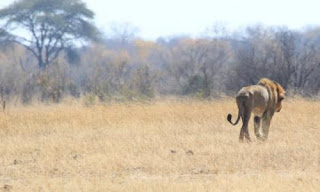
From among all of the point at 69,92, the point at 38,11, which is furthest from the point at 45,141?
the point at 38,11

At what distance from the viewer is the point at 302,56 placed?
28.2 meters

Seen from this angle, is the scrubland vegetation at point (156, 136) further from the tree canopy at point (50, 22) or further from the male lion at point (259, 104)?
the tree canopy at point (50, 22)

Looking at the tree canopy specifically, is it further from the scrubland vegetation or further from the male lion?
the male lion

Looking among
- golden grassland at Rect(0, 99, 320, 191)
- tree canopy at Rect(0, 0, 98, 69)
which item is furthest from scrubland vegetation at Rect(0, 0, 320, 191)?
tree canopy at Rect(0, 0, 98, 69)

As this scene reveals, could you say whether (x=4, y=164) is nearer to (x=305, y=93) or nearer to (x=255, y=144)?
(x=255, y=144)

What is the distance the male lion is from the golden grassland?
379 mm

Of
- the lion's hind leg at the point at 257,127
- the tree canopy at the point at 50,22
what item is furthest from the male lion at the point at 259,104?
the tree canopy at the point at 50,22

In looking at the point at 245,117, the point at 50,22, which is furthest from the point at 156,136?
the point at 50,22

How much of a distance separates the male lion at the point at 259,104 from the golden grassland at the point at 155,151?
1.24ft

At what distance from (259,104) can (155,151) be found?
277 cm

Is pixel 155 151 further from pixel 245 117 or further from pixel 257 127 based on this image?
pixel 257 127

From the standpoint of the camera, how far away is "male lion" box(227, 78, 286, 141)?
45.2 feet

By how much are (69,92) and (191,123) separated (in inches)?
540

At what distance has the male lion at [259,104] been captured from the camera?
1378 centimetres
